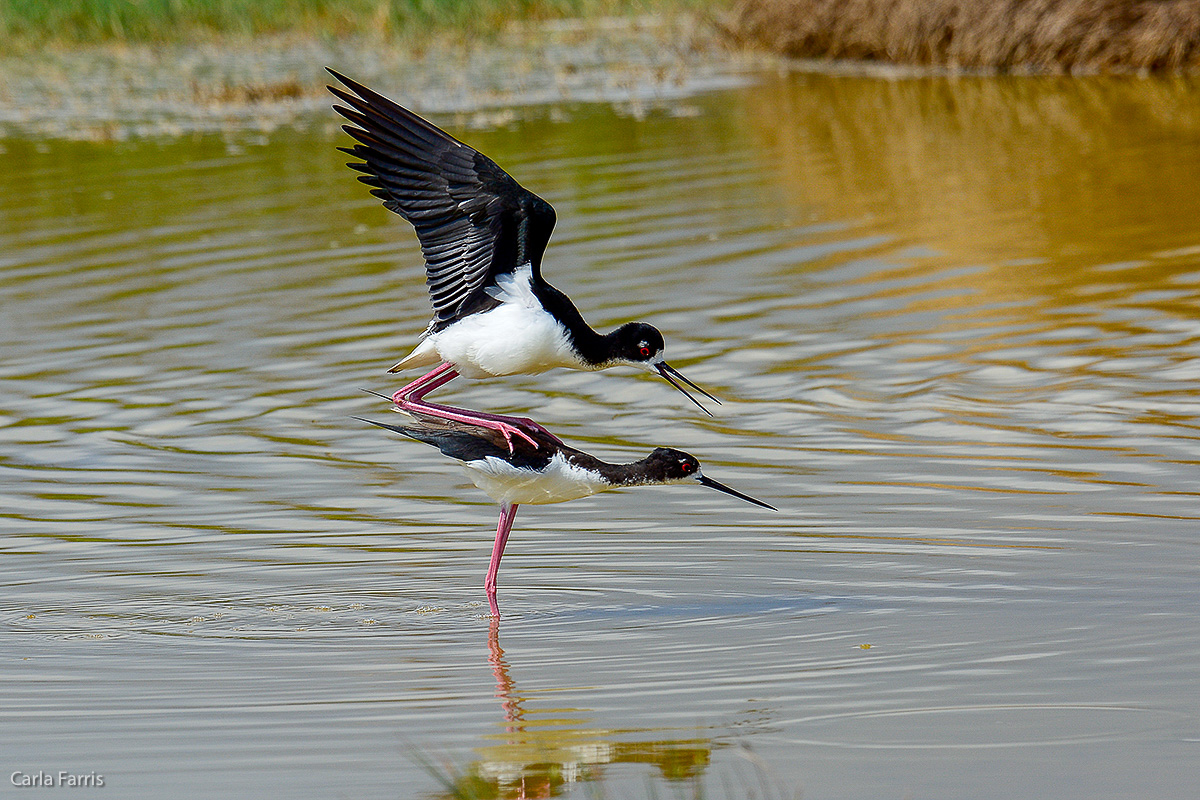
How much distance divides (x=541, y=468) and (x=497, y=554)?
356 millimetres

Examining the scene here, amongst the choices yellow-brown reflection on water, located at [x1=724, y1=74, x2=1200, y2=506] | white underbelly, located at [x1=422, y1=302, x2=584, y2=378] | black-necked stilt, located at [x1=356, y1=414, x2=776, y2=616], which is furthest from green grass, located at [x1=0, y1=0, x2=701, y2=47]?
black-necked stilt, located at [x1=356, y1=414, x2=776, y2=616]

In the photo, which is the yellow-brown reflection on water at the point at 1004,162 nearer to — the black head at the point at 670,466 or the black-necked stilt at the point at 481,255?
the black-necked stilt at the point at 481,255

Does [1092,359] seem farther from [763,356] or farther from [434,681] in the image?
[434,681]

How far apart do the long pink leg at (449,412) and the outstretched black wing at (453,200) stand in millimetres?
341

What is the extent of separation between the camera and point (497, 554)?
5.80 metres

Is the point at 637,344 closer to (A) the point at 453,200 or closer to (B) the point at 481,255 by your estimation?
(B) the point at 481,255

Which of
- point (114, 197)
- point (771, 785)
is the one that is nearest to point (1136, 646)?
point (771, 785)

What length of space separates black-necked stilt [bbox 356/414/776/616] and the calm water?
38 centimetres

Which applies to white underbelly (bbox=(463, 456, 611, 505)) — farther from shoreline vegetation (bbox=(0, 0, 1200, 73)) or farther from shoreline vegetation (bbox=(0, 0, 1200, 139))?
shoreline vegetation (bbox=(0, 0, 1200, 73))

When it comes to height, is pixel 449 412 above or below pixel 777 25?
below

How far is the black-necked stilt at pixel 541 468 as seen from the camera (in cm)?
563

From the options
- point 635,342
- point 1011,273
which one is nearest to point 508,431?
point 635,342

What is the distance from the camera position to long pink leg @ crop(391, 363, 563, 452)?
5.76m

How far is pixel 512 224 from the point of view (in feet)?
19.3
